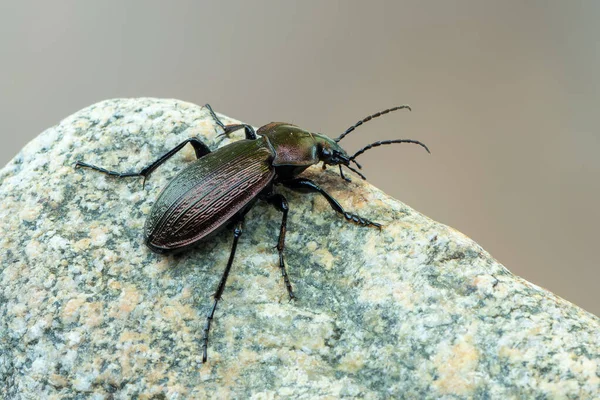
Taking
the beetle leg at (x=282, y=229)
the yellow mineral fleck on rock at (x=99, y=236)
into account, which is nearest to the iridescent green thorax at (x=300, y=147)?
the beetle leg at (x=282, y=229)

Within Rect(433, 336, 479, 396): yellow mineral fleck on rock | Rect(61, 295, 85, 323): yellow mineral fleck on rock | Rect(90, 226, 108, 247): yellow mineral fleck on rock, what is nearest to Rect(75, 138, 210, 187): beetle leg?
Rect(90, 226, 108, 247): yellow mineral fleck on rock

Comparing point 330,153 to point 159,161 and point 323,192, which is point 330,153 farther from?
point 159,161

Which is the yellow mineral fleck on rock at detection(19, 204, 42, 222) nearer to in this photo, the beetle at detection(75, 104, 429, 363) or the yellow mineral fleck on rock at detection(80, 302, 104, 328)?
the beetle at detection(75, 104, 429, 363)

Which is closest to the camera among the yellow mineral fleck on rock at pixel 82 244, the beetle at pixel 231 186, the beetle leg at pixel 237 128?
the beetle at pixel 231 186

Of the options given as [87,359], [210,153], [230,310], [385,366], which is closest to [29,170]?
[210,153]

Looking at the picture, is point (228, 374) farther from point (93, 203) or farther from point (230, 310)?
point (93, 203)

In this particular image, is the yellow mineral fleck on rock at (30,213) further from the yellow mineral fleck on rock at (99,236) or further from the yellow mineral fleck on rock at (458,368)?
the yellow mineral fleck on rock at (458,368)
